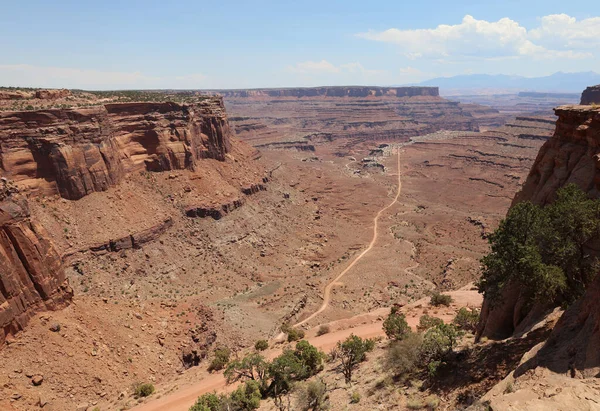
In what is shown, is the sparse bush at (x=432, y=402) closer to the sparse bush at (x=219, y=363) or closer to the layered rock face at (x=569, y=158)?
the layered rock face at (x=569, y=158)

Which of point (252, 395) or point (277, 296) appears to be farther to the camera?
point (277, 296)

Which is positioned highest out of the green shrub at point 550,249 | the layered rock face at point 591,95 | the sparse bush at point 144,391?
the layered rock face at point 591,95

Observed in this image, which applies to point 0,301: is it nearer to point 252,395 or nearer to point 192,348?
point 192,348

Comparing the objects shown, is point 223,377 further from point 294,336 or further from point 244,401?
point 294,336

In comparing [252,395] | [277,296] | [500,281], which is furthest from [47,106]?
[500,281]

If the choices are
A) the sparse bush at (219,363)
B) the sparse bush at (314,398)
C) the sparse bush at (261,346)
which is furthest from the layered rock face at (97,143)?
the sparse bush at (314,398)
